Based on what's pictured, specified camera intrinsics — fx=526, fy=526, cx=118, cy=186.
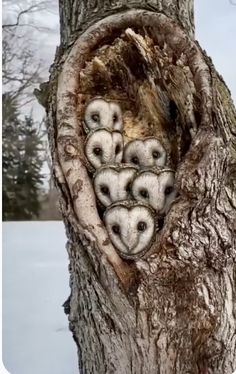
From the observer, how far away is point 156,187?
82 cm

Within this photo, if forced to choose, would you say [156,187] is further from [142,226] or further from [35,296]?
[35,296]

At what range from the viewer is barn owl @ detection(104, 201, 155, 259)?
80 cm

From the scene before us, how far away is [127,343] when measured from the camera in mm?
843

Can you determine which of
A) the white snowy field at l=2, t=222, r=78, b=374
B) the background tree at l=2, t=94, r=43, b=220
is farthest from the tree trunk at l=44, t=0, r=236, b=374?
the background tree at l=2, t=94, r=43, b=220

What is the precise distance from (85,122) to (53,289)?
636 mm

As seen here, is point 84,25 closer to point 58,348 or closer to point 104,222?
point 104,222

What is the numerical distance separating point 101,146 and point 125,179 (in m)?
0.07

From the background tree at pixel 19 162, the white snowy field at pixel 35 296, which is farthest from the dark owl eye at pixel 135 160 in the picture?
the background tree at pixel 19 162

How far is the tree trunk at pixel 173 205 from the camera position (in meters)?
0.78

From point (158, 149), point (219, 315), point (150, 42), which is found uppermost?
point (150, 42)

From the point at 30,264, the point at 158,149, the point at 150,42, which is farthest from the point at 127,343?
the point at 30,264

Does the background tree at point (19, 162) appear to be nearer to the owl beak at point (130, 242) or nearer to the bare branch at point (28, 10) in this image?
the bare branch at point (28, 10)

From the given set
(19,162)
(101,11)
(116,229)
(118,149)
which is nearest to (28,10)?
(19,162)

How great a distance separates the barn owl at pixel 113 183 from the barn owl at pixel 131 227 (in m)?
0.03
